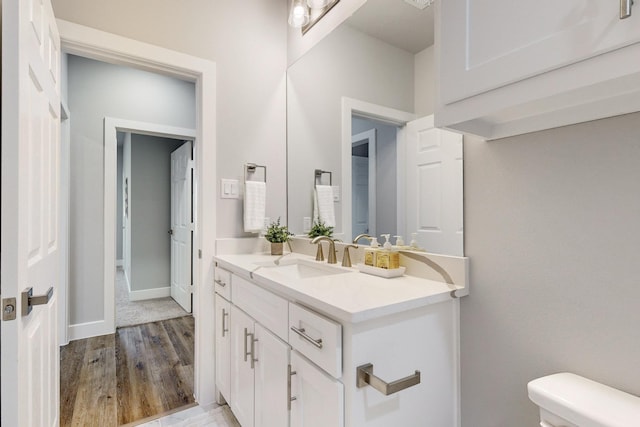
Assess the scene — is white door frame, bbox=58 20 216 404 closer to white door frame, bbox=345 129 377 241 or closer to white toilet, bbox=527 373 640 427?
white door frame, bbox=345 129 377 241

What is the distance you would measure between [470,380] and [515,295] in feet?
1.19

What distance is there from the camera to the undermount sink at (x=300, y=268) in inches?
64.4

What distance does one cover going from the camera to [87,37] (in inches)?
64.9

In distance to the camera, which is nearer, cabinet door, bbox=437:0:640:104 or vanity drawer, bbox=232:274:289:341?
cabinet door, bbox=437:0:640:104

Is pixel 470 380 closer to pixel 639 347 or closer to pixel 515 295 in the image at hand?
pixel 515 295

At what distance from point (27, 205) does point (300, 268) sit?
121 cm

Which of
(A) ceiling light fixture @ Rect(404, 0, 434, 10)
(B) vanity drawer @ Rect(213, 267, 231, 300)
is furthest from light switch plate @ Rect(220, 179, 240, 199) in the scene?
(A) ceiling light fixture @ Rect(404, 0, 434, 10)

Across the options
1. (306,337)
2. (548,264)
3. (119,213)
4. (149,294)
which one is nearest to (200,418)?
(306,337)

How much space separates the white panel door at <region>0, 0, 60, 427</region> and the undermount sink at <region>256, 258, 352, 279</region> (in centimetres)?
90

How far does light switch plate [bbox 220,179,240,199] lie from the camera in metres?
2.04

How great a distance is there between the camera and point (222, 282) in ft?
6.06

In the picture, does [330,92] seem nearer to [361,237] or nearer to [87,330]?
[361,237]

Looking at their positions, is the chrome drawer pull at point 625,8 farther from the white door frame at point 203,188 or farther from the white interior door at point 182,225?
the white interior door at point 182,225

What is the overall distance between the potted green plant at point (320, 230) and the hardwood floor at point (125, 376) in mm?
1263
